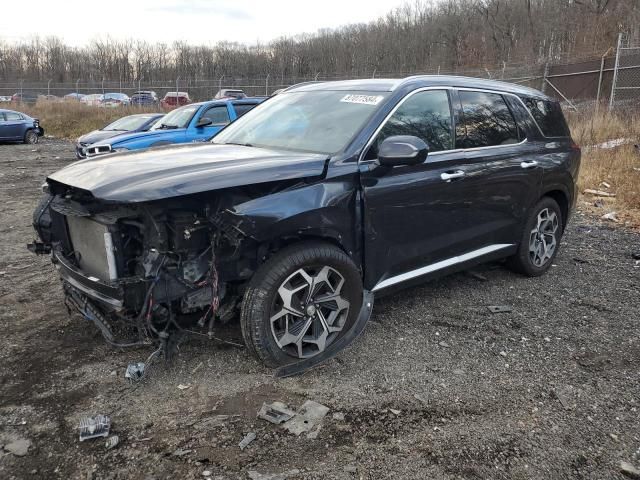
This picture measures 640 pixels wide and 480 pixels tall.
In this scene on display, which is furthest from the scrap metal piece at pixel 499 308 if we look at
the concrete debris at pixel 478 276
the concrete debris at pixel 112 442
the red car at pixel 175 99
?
the red car at pixel 175 99

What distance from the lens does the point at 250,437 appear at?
2693 mm

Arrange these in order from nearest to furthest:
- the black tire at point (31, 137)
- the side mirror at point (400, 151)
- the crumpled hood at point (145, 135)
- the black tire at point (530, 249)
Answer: the side mirror at point (400, 151), the black tire at point (530, 249), the crumpled hood at point (145, 135), the black tire at point (31, 137)

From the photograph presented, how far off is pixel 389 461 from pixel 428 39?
57206mm

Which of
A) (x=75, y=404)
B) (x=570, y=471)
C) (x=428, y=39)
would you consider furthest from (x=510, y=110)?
(x=428, y=39)

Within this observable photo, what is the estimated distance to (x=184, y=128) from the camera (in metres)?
10.7

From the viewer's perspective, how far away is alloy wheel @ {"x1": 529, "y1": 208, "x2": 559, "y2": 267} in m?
5.13

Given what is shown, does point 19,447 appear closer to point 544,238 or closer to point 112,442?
point 112,442

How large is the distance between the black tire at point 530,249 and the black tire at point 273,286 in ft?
7.73

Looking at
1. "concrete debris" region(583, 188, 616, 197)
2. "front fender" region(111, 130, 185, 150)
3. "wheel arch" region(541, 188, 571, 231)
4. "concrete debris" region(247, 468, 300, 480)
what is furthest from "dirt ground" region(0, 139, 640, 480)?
"front fender" region(111, 130, 185, 150)

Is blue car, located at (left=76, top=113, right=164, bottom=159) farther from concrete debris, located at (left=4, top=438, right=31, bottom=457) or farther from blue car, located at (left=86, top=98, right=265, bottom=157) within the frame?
concrete debris, located at (left=4, top=438, right=31, bottom=457)

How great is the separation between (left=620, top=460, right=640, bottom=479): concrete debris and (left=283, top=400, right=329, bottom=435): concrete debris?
1513 mm

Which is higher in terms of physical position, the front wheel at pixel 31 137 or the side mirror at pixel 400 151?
the side mirror at pixel 400 151

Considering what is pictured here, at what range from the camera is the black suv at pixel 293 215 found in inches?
117

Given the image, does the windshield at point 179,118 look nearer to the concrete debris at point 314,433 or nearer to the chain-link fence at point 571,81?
the chain-link fence at point 571,81
